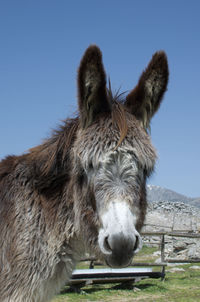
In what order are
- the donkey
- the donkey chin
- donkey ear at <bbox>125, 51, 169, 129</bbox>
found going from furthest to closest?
donkey ear at <bbox>125, 51, 169, 129</bbox>, the donkey, the donkey chin

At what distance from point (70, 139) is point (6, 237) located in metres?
1.14

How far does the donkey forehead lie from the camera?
2.96 metres

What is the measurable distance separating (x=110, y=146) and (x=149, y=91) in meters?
0.88

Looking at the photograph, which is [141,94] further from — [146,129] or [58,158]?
[58,158]

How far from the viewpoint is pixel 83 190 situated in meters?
3.11

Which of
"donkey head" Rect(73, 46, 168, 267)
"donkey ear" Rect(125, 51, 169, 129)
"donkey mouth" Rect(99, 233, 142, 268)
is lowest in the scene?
"donkey mouth" Rect(99, 233, 142, 268)

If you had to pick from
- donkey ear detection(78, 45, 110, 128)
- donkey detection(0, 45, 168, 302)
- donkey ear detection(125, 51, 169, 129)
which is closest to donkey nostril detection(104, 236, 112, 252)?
donkey detection(0, 45, 168, 302)

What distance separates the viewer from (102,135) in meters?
3.13

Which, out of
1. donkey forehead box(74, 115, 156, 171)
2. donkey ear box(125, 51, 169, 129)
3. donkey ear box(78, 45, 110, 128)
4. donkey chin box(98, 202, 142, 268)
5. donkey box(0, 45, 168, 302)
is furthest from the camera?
donkey ear box(125, 51, 169, 129)

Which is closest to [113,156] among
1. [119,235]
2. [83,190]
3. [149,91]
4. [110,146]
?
[110,146]

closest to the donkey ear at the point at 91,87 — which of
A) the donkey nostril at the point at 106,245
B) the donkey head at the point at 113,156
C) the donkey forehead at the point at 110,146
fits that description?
the donkey head at the point at 113,156

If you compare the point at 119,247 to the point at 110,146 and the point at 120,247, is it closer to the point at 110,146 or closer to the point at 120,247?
the point at 120,247

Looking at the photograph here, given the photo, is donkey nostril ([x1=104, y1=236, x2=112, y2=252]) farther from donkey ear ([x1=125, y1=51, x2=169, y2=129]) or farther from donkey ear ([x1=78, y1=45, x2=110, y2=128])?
donkey ear ([x1=125, y1=51, x2=169, y2=129])

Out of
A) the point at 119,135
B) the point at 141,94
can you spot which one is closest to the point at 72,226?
the point at 119,135
